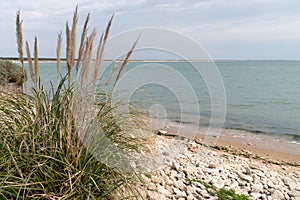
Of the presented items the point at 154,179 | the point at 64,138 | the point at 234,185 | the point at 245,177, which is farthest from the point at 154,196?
the point at 245,177

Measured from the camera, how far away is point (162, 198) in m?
2.31

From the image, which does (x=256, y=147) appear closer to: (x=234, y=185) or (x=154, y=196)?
(x=234, y=185)

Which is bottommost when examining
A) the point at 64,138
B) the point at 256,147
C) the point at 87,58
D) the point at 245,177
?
the point at 256,147

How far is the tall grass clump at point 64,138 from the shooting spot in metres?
1.72

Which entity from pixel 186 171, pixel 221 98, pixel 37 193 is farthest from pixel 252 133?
pixel 37 193

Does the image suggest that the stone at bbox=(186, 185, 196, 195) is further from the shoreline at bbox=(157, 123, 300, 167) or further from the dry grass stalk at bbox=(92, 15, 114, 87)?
the shoreline at bbox=(157, 123, 300, 167)

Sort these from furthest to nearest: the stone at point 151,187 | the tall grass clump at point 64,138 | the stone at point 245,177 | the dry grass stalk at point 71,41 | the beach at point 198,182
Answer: the stone at point 245,177 → the beach at point 198,182 → the stone at point 151,187 → the dry grass stalk at point 71,41 → the tall grass clump at point 64,138

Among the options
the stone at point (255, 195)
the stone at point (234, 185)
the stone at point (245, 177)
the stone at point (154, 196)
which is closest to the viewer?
the stone at point (154, 196)

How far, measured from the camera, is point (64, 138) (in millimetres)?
1840

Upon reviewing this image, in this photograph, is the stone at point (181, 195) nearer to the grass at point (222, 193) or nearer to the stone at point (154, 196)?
the stone at point (154, 196)

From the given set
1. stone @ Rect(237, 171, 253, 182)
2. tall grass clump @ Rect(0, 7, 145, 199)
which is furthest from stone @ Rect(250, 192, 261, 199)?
tall grass clump @ Rect(0, 7, 145, 199)

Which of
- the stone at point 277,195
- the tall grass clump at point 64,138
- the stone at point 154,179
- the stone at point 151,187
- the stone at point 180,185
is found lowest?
the stone at point 277,195

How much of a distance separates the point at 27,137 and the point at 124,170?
747mm

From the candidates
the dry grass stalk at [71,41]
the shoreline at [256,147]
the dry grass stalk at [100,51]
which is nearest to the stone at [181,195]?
the dry grass stalk at [100,51]
